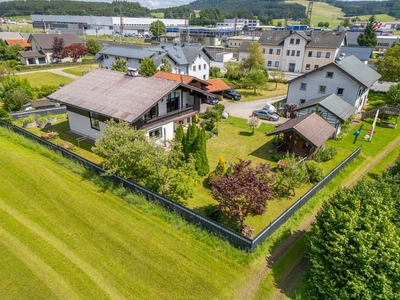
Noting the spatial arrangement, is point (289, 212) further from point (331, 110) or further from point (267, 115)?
point (267, 115)

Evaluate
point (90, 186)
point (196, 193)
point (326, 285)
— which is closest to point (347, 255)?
point (326, 285)

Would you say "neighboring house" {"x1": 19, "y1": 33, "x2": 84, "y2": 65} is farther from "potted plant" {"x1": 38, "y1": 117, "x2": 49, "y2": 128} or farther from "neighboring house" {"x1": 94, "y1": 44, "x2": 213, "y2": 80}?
"potted plant" {"x1": 38, "y1": 117, "x2": 49, "y2": 128}

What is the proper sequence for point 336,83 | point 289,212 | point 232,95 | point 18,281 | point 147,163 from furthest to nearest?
point 232,95 < point 336,83 < point 147,163 < point 289,212 < point 18,281

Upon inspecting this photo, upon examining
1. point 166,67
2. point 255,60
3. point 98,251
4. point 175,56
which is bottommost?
point 98,251

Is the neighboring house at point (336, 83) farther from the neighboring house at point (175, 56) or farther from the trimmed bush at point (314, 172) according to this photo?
the neighboring house at point (175, 56)

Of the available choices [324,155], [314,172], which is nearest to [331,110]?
[324,155]

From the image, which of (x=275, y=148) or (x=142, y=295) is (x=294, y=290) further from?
(x=275, y=148)

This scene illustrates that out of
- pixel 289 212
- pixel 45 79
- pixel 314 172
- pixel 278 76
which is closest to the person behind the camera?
pixel 289 212
